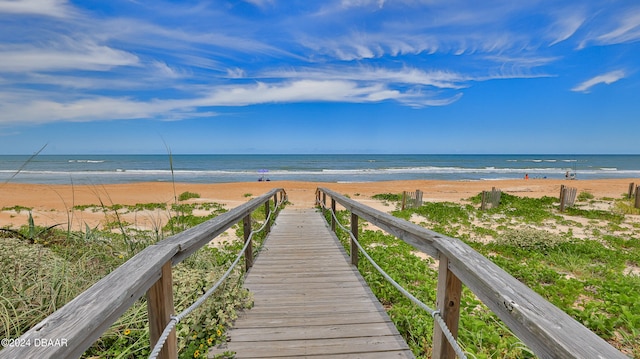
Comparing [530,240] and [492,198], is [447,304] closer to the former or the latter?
[530,240]

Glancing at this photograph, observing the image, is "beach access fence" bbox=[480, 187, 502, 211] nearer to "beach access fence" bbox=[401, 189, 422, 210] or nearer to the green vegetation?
the green vegetation

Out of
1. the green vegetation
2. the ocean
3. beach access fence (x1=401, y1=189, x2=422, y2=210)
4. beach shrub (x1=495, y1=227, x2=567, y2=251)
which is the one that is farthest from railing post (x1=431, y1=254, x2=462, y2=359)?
the ocean

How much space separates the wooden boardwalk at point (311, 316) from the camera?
2.51 meters

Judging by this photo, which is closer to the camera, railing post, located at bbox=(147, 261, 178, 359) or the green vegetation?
railing post, located at bbox=(147, 261, 178, 359)

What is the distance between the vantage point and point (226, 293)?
10.2 ft

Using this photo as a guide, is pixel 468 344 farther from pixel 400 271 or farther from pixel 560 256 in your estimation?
pixel 560 256

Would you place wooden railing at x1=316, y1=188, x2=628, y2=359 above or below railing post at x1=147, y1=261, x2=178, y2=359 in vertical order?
above

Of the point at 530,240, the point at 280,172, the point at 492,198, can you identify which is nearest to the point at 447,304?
the point at 530,240

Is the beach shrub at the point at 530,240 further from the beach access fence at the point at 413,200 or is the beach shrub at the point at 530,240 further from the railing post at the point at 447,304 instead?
the railing post at the point at 447,304

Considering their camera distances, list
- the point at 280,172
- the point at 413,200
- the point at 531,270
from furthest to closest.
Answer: the point at 280,172 < the point at 413,200 < the point at 531,270

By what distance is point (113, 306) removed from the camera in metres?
1.19

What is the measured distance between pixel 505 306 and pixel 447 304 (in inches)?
21.8

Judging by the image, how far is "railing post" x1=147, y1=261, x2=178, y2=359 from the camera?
1.65 meters

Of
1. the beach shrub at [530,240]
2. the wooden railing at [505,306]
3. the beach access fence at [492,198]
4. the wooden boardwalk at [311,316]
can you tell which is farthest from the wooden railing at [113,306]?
the beach access fence at [492,198]
